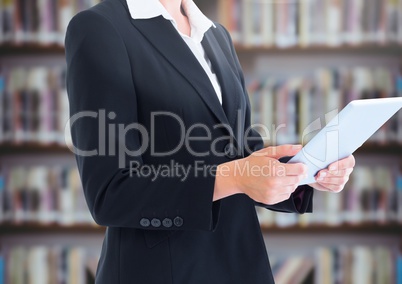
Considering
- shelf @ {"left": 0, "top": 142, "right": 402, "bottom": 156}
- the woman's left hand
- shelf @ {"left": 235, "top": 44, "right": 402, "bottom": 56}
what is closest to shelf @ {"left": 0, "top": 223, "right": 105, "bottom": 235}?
shelf @ {"left": 0, "top": 142, "right": 402, "bottom": 156}

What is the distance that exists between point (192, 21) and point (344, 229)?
1.78 metres

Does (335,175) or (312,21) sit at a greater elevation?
(312,21)

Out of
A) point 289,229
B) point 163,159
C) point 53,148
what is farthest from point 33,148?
point 163,159

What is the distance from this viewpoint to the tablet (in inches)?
33.7

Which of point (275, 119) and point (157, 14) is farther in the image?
point (275, 119)

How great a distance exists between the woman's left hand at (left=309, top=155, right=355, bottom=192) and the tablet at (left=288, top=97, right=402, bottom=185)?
0.04 feet

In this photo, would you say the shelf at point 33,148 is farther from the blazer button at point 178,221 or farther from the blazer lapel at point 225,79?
the blazer button at point 178,221

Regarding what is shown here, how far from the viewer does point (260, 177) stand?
86 centimetres

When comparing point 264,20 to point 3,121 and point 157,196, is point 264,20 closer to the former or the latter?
point 3,121

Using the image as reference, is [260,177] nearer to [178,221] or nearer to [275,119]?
[178,221]

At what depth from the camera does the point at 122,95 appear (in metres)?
0.90

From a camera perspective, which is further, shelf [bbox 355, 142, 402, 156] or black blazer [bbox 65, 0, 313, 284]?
shelf [bbox 355, 142, 402, 156]

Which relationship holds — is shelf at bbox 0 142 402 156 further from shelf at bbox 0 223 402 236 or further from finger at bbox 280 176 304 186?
finger at bbox 280 176 304 186

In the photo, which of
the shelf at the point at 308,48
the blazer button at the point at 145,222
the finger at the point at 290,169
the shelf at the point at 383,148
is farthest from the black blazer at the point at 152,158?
the shelf at the point at 383,148
